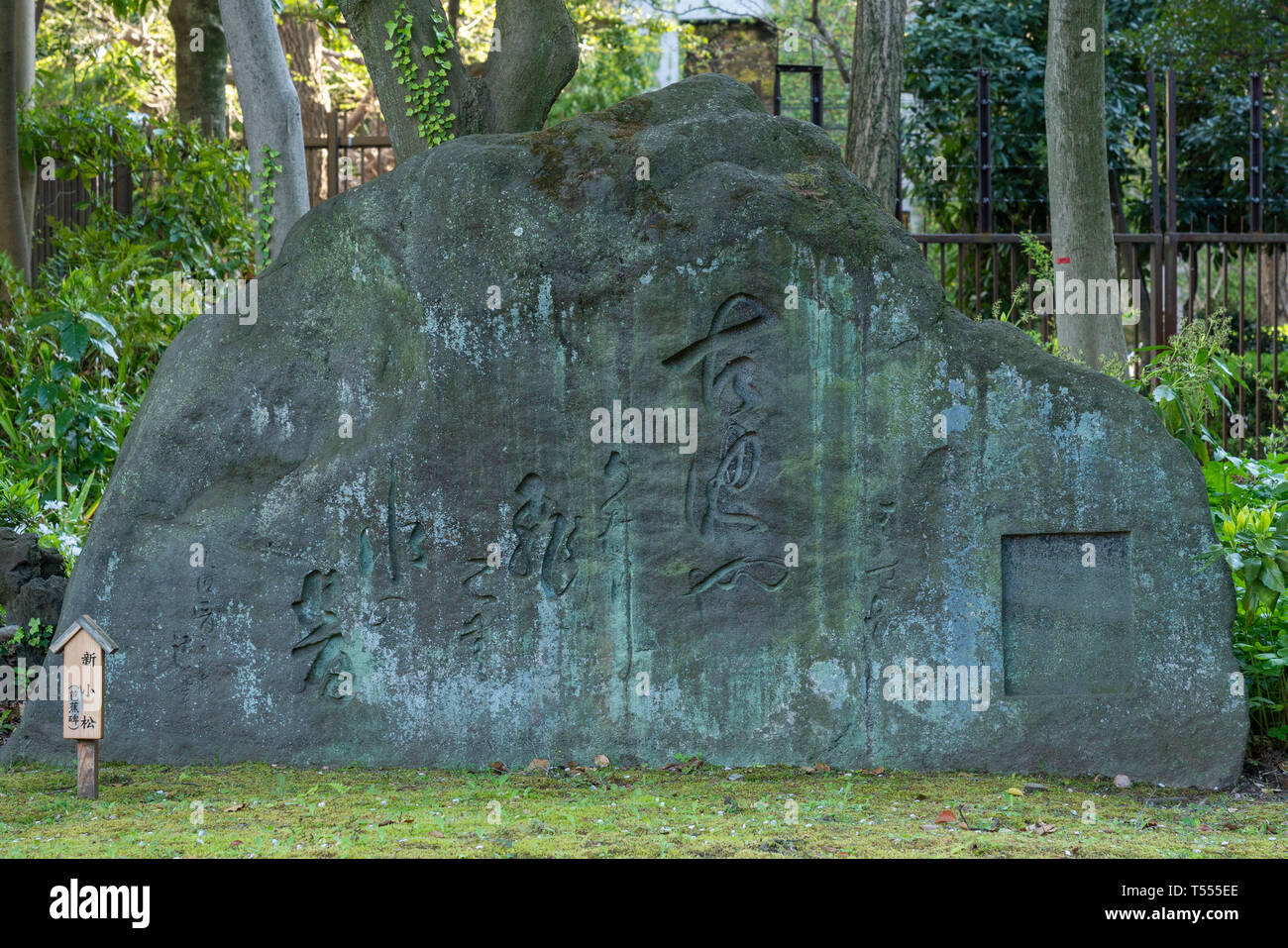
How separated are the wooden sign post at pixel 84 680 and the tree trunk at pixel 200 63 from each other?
6.86m

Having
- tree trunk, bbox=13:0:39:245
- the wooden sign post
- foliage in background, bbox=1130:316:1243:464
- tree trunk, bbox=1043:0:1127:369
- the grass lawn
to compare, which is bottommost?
the grass lawn

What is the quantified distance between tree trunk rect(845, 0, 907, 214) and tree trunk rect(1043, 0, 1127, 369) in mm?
942

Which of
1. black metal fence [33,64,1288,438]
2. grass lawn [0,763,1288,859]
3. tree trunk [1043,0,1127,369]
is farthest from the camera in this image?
black metal fence [33,64,1288,438]

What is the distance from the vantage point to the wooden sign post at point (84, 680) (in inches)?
155

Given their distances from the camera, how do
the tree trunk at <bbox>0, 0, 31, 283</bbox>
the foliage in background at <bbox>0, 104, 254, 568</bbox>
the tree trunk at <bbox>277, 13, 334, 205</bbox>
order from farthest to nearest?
the tree trunk at <bbox>277, 13, 334, 205</bbox>
the tree trunk at <bbox>0, 0, 31, 283</bbox>
the foliage in background at <bbox>0, 104, 254, 568</bbox>

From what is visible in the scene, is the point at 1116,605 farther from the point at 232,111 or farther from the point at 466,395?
the point at 232,111

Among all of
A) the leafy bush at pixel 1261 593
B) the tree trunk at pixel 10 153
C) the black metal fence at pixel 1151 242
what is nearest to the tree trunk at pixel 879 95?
the black metal fence at pixel 1151 242

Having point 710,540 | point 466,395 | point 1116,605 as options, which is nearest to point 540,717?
point 710,540

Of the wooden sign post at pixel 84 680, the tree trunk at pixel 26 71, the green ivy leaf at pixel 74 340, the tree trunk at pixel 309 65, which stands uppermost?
the tree trunk at pixel 309 65

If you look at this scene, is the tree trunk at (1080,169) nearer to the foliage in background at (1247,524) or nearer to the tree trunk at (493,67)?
the foliage in background at (1247,524)

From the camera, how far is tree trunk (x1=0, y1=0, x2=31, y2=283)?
27.8 feet

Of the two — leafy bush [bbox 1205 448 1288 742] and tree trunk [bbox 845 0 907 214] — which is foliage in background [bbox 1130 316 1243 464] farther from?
tree trunk [bbox 845 0 907 214]

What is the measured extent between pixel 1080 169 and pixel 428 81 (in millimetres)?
3342

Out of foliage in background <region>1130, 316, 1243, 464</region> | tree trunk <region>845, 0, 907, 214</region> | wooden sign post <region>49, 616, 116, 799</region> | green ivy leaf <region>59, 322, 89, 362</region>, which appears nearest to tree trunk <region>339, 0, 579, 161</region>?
tree trunk <region>845, 0, 907, 214</region>
